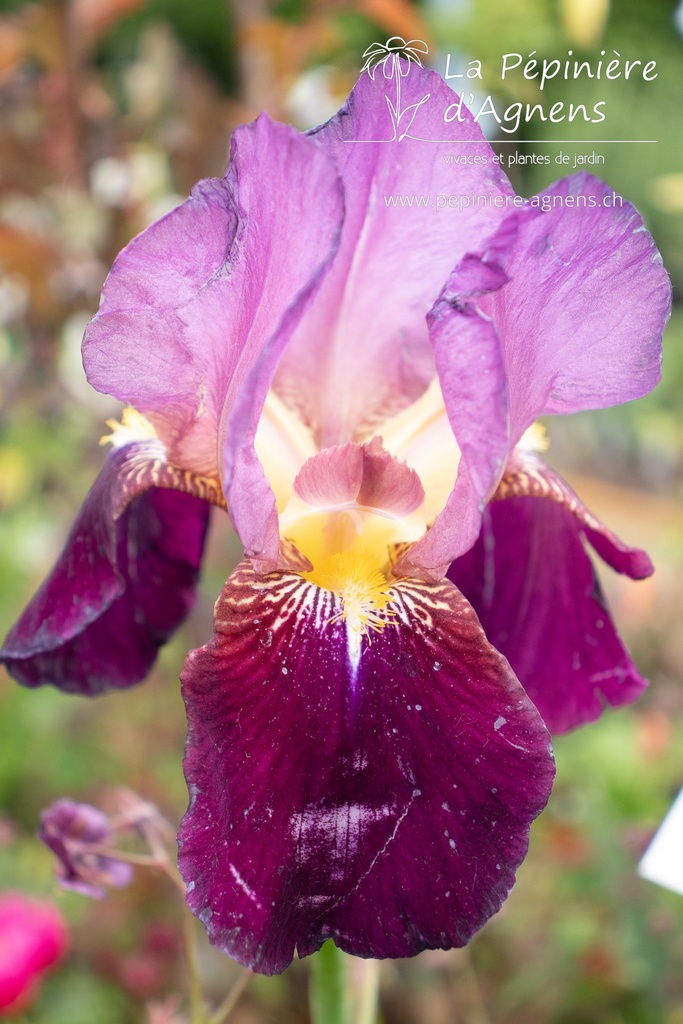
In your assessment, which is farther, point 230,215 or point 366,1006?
point 366,1006

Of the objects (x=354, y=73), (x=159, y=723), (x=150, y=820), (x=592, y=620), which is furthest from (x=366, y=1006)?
(x=354, y=73)

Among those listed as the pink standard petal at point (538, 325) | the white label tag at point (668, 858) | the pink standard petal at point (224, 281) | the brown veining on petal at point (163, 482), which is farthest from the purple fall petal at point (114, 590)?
the white label tag at point (668, 858)

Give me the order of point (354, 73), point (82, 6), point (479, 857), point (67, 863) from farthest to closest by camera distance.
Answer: point (354, 73) → point (82, 6) → point (67, 863) → point (479, 857)

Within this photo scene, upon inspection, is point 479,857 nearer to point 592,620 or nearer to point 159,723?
point 592,620

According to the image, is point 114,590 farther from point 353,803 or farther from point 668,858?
point 668,858

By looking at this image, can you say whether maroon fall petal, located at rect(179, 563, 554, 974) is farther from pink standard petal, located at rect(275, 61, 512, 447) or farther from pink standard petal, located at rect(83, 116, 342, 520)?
pink standard petal, located at rect(275, 61, 512, 447)

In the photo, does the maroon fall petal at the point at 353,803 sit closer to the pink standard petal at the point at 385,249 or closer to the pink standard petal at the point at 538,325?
the pink standard petal at the point at 538,325
